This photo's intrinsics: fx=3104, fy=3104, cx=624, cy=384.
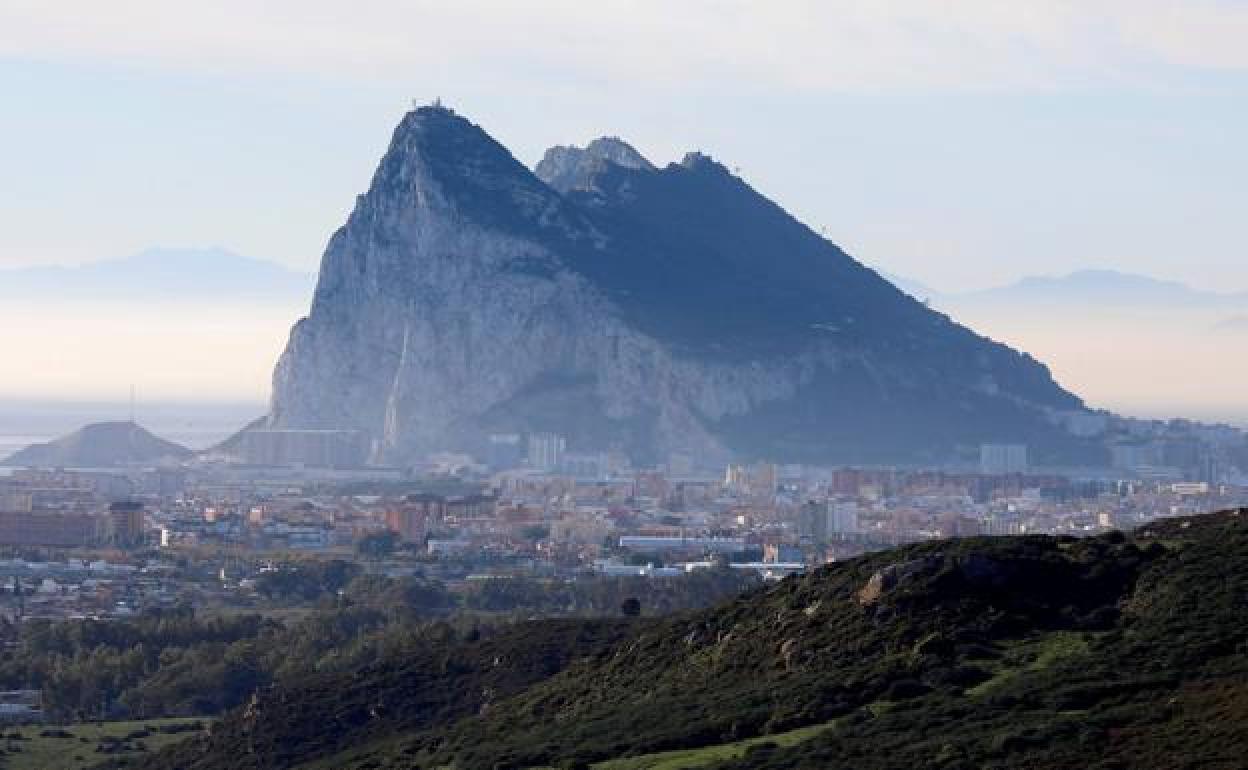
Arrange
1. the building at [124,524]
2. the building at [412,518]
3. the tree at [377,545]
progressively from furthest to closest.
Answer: the building at [412,518] < the building at [124,524] < the tree at [377,545]

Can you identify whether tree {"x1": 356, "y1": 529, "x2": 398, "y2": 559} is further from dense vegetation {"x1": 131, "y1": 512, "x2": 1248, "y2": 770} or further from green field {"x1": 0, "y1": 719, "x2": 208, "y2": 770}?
dense vegetation {"x1": 131, "y1": 512, "x2": 1248, "y2": 770}

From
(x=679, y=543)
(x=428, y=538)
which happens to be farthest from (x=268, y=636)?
(x=428, y=538)

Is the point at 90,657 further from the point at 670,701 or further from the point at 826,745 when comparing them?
the point at 826,745

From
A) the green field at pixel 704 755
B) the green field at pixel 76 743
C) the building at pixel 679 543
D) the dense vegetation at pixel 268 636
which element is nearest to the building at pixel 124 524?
the building at pixel 679 543

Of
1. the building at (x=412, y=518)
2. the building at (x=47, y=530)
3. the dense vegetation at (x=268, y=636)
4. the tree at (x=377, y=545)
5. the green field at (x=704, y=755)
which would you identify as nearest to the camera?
the green field at (x=704, y=755)

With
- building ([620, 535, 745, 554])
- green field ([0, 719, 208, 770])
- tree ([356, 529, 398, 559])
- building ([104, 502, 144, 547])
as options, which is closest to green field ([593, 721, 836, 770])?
green field ([0, 719, 208, 770])

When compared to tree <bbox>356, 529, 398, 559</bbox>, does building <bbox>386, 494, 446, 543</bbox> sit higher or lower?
higher

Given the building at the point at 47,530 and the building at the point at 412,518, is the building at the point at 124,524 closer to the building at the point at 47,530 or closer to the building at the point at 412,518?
the building at the point at 47,530
